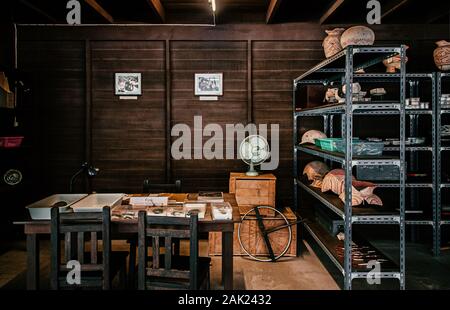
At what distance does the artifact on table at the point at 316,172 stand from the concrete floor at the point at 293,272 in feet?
3.28

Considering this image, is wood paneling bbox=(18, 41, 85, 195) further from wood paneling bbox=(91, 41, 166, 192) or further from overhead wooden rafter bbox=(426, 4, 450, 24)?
overhead wooden rafter bbox=(426, 4, 450, 24)

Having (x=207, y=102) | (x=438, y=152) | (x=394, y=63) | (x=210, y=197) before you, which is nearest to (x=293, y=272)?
(x=210, y=197)

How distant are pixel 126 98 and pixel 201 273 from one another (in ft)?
12.3

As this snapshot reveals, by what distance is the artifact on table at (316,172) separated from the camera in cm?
527

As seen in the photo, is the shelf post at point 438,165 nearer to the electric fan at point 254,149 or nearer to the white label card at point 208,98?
the electric fan at point 254,149

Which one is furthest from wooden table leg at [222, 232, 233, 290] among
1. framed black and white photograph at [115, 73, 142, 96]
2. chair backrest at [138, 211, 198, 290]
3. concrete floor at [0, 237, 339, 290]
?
framed black and white photograph at [115, 73, 142, 96]

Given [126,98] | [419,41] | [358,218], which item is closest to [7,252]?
[126,98]

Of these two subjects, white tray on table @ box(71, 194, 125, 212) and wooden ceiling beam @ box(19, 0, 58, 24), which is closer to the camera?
white tray on table @ box(71, 194, 125, 212)

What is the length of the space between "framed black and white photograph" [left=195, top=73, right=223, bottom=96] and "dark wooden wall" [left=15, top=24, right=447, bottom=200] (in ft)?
0.30

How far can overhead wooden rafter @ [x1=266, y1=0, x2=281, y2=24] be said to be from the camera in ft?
16.9

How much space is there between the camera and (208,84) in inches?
243
